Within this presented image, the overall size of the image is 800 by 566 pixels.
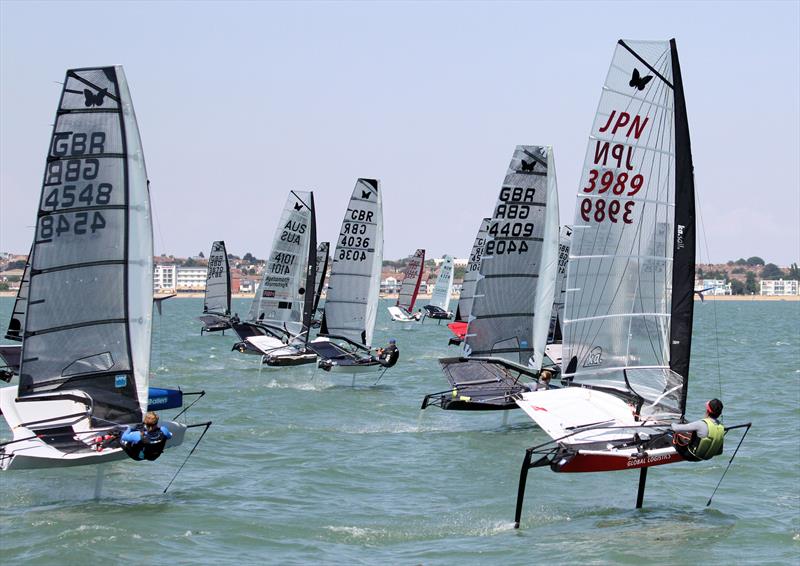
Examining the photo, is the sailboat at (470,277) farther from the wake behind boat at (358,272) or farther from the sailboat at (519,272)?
the sailboat at (519,272)

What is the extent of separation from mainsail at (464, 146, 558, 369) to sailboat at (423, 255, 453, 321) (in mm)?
52458

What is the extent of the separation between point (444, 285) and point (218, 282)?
27.8 metres

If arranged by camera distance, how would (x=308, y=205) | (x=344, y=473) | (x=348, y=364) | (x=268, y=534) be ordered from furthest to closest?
(x=308, y=205)
(x=348, y=364)
(x=344, y=473)
(x=268, y=534)

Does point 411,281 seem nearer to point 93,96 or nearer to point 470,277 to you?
point 470,277

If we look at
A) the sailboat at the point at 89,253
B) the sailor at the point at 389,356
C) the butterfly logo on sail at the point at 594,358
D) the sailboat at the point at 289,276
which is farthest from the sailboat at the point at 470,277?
the sailboat at the point at 89,253

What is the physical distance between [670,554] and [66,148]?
1016cm

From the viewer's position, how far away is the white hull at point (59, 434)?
46.5 ft

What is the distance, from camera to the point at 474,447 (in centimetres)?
2189

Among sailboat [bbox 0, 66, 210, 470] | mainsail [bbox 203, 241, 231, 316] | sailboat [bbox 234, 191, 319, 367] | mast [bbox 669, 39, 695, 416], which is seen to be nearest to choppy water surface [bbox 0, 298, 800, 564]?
sailboat [bbox 0, 66, 210, 470]

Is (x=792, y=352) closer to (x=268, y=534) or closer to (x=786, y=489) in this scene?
(x=786, y=489)

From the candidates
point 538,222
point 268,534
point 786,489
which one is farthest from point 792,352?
point 268,534

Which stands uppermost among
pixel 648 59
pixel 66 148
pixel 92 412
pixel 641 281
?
pixel 648 59

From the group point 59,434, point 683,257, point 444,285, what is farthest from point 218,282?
point 683,257

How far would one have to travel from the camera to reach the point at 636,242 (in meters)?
17.0
